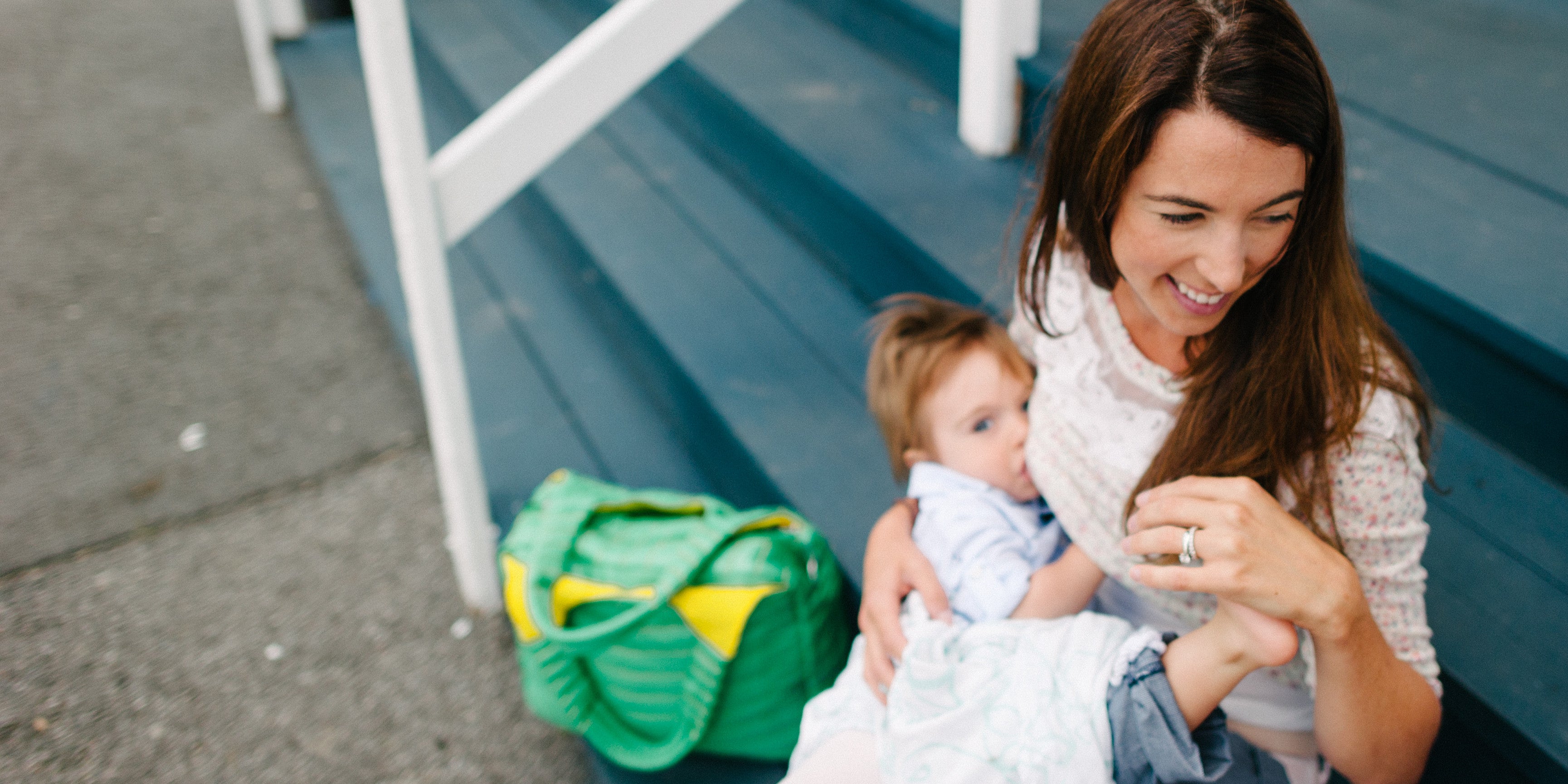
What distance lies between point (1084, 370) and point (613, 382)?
1610 millimetres

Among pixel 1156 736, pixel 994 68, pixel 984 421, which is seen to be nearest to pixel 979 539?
pixel 984 421

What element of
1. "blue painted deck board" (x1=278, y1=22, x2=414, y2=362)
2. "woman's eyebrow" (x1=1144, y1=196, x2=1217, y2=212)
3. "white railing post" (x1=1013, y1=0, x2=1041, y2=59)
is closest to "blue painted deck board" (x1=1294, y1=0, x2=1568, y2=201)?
"white railing post" (x1=1013, y1=0, x2=1041, y2=59)

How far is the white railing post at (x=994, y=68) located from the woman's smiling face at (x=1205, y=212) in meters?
1.27

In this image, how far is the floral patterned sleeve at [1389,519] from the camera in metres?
1.10

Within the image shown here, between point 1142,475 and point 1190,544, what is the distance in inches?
9.8

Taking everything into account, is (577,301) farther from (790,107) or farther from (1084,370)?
(1084,370)

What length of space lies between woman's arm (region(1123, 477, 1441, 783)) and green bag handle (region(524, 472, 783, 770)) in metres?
0.77

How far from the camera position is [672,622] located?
171 cm

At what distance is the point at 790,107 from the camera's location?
8.79ft

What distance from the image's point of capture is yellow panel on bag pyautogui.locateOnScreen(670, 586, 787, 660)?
65.7 inches

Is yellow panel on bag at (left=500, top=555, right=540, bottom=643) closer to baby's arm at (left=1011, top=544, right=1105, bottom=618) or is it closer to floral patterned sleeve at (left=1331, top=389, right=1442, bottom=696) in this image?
baby's arm at (left=1011, top=544, right=1105, bottom=618)

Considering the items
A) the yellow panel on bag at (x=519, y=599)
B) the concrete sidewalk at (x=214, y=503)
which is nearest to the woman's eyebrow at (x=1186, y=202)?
the yellow panel on bag at (x=519, y=599)

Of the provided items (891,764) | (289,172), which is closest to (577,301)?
(289,172)

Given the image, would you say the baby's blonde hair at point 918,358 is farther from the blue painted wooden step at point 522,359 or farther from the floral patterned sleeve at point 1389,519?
the blue painted wooden step at point 522,359
